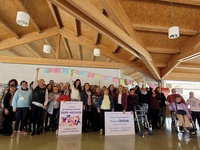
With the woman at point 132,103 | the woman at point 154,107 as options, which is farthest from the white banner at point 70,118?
the woman at point 154,107

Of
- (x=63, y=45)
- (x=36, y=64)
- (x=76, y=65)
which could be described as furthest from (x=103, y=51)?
(x=36, y=64)

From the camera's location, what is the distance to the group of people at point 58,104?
3.41m

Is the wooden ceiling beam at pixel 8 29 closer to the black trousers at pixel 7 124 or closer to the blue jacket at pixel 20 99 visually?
the blue jacket at pixel 20 99

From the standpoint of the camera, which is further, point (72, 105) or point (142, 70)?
point (142, 70)

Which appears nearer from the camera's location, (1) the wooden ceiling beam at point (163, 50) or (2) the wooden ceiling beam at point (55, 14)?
(2) the wooden ceiling beam at point (55, 14)

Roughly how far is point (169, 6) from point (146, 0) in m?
0.60

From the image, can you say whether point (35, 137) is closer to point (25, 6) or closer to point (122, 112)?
point (122, 112)

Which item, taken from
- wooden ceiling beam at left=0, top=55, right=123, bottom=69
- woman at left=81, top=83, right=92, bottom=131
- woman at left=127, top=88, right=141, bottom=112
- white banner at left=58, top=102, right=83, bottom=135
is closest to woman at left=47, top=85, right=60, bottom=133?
white banner at left=58, top=102, right=83, bottom=135

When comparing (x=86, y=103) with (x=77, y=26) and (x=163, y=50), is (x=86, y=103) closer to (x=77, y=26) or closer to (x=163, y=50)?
(x=77, y=26)

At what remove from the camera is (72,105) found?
148 inches

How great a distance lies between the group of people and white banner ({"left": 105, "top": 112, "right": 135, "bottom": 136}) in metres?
0.19

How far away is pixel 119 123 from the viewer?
12.5 ft

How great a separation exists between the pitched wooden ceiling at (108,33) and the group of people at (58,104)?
58.3 inches

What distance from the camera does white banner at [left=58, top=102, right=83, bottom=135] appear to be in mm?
3561
